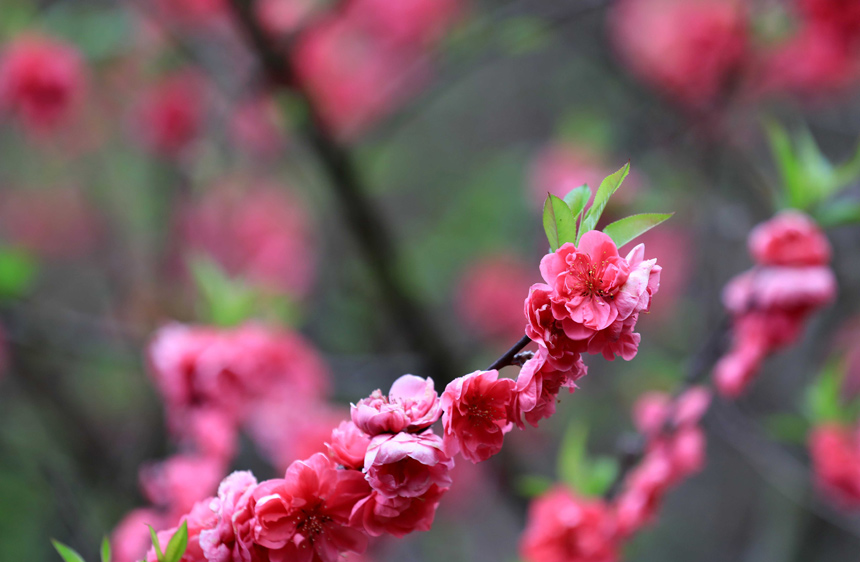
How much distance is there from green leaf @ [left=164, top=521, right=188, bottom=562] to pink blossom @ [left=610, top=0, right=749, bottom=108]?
232 cm

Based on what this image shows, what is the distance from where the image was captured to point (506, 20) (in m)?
2.02

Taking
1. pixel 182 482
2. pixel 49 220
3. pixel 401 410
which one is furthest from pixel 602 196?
pixel 49 220

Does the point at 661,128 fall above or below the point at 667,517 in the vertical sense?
above

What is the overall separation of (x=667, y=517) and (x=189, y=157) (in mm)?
3014

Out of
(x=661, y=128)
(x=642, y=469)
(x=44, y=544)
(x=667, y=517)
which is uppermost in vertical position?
(x=661, y=128)

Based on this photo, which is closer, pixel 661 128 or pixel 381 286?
pixel 381 286

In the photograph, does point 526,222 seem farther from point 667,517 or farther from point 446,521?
point 667,517

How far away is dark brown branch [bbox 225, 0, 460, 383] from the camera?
1962 millimetres

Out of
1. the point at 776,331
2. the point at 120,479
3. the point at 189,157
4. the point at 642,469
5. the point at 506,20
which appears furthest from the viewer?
the point at 189,157

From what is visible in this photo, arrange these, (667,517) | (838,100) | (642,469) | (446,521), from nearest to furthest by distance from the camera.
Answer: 1. (642,469)
2. (838,100)
3. (446,521)
4. (667,517)

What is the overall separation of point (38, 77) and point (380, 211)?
1136mm

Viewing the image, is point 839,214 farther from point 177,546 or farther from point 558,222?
point 177,546

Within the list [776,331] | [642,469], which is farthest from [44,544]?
[776,331]

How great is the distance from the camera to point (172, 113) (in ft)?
8.43
